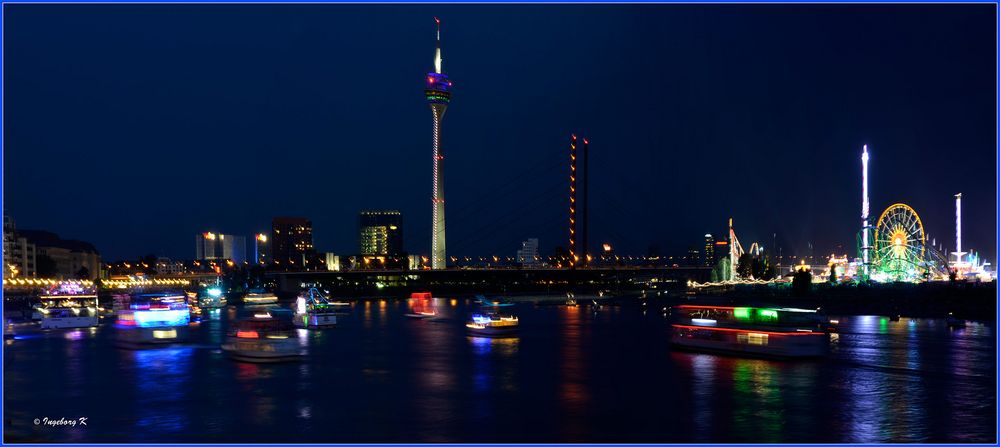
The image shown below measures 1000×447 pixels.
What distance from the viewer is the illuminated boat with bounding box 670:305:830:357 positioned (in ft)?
123

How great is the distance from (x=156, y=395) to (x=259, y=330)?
1041 centimetres

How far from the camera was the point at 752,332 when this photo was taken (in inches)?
1519

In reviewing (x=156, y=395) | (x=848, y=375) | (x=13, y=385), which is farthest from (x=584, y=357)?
(x=13, y=385)

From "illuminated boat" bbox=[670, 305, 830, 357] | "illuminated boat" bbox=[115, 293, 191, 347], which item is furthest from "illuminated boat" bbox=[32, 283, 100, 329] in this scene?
"illuminated boat" bbox=[670, 305, 830, 357]

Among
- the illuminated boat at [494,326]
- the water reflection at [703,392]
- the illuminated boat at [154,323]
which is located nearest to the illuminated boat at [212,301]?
the illuminated boat at [154,323]

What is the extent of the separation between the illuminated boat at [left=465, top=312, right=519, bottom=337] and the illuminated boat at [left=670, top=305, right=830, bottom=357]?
38.3ft

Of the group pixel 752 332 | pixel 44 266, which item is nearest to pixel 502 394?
pixel 752 332

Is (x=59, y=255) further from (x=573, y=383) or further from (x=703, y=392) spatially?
(x=703, y=392)

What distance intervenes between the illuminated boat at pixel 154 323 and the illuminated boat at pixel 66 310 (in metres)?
2.03

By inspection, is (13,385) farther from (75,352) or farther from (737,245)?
(737,245)

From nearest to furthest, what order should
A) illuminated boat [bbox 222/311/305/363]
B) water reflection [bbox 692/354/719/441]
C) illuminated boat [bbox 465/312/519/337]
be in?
1. water reflection [bbox 692/354/719/441]
2. illuminated boat [bbox 222/311/305/363]
3. illuminated boat [bbox 465/312/519/337]

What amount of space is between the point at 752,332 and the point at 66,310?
44.4 metres

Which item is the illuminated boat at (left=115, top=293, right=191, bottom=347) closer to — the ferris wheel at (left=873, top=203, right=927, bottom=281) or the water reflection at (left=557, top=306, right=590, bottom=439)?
the water reflection at (left=557, top=306, right=590, bottom=439)

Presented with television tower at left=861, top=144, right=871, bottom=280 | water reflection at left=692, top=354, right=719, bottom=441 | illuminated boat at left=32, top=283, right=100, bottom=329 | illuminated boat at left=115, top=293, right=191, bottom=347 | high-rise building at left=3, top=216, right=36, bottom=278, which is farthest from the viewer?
high-rise building at left=3, top=216, right=36, bottom=278
